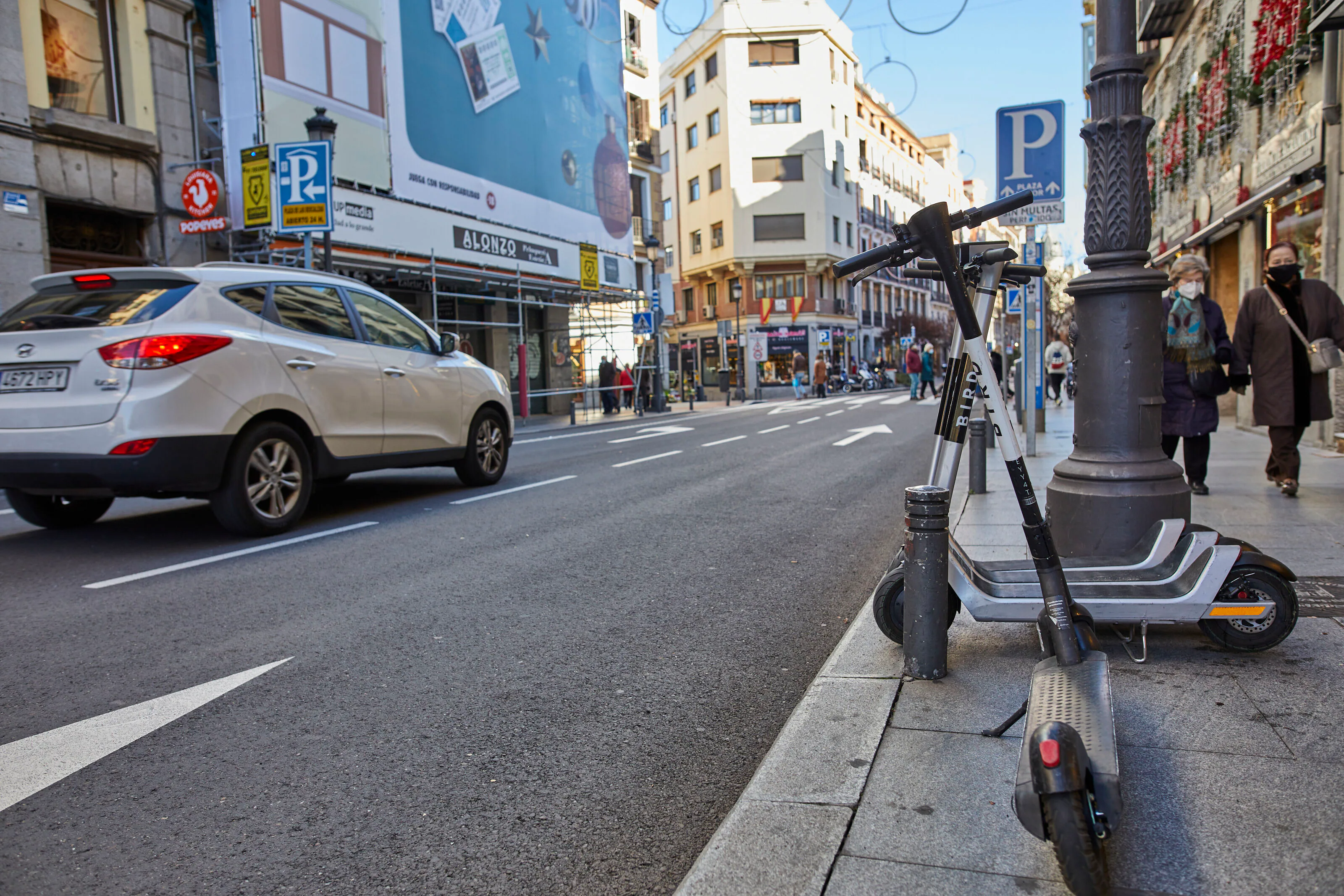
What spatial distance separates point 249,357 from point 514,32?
20.3 meters

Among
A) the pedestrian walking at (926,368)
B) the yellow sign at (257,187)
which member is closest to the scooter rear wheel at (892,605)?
the yellow sign at (257,187)

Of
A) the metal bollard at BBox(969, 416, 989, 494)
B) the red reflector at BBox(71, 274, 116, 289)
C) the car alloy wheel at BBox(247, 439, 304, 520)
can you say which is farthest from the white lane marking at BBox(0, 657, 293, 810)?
the metal bollard at BBox(969, 416, 989, 494)

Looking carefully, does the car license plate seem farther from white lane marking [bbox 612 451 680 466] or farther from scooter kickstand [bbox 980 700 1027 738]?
white lane marking [bbox 612 451 680 466]

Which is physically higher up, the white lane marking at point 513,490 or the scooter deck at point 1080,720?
the scooter deck at point 1080,720

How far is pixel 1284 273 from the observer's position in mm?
6301

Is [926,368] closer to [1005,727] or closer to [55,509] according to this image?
[55,509]

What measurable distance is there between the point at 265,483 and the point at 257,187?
32.5 ft

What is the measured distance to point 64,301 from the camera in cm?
567

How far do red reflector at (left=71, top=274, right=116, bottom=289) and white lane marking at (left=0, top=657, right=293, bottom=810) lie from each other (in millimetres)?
3566

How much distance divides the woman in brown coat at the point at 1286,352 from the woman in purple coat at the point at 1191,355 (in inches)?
7.4

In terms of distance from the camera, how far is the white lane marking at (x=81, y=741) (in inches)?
99.3

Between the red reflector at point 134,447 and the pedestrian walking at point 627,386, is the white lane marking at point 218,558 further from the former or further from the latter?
the pedestrian walking at point 627,386

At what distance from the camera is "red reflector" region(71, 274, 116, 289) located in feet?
18.7

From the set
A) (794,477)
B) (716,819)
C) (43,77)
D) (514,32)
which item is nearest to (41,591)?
(716,819)
